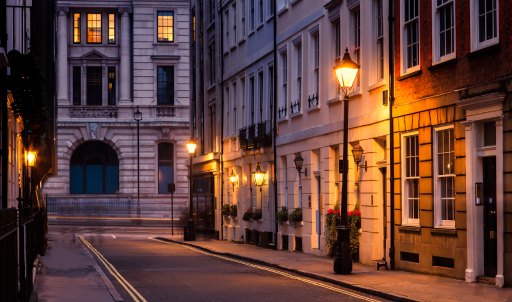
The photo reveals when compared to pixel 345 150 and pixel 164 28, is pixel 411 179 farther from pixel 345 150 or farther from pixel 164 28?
pixel 164 28

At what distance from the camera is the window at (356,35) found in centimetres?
2970

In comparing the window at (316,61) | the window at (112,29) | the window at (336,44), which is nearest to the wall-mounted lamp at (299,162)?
the window at (316,61)

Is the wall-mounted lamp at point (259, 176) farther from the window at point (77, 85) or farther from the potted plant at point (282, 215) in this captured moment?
the window at point (77, 85)

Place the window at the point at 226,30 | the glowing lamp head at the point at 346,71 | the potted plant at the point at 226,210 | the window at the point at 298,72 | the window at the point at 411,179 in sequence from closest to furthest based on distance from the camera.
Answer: the glowing lamp head at the point at 346,71 < the window at the point at 411,179 < the window at the point at 298,72 < the potted plant at the point at 226,210 < the window at the point at 226,30

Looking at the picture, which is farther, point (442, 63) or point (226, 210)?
point (226, 210)

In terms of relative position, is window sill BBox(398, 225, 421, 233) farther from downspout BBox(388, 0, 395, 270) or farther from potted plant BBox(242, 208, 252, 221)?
potted plant BBox(242, 208, 252, 221)

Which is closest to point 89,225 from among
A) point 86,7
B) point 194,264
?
point 86,7

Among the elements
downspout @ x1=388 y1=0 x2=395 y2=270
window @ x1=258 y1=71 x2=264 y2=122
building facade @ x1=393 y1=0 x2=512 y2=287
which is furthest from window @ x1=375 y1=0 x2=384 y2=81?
window @ x1=258 y1=71 x2=264 y2=122

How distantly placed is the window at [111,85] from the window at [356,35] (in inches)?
2101

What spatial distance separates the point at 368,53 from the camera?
28.5 m

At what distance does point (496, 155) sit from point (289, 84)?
16.7 meters

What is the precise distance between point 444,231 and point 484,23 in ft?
14.7

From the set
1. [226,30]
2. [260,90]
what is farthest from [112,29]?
[260,90]

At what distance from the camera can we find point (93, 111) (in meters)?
81.4
